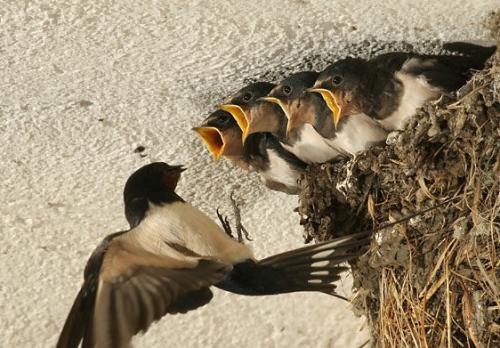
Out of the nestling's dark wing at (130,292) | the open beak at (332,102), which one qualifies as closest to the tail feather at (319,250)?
the nestling's dark wing at (130,292)

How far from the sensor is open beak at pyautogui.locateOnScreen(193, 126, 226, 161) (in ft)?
6.74

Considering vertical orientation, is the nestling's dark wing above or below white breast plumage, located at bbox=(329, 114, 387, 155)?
above

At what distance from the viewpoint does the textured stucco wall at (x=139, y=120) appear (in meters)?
1.89

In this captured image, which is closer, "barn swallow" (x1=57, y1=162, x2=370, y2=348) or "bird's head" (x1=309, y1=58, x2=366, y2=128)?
"barn swallow" (x1=57, y1=162, x2=370, y2=348)

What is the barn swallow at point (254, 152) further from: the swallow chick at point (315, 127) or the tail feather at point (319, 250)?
the tail feather at point (319, 250)

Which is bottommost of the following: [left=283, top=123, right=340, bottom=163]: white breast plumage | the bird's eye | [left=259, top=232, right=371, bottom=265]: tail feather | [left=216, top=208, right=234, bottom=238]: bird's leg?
Result: [left=216, top=208, right=234, bottom=238]: bird's leg

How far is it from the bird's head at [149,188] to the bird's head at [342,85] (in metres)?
0.30

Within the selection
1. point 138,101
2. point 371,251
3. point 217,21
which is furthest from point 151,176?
point 371,251

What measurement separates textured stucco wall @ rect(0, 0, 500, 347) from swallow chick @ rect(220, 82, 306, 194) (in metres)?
0.04

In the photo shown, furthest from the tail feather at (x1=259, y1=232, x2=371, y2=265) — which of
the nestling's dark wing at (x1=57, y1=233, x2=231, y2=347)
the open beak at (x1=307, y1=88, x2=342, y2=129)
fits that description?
the open beak at (x1=307, y1=88, x2=342, y2=129)

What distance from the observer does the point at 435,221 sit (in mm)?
1893

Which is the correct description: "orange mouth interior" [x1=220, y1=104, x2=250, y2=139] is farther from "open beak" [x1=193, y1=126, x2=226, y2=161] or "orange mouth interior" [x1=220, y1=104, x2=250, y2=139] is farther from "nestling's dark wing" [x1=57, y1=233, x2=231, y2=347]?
"nestling's dark wing" [x1=57, y1=233, x2=231, y2=347]

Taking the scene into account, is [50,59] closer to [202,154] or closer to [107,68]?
[107,68]

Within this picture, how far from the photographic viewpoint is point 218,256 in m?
1.89
